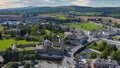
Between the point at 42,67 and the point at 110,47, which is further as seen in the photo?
the point at 110,47

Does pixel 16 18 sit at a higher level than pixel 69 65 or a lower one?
lower

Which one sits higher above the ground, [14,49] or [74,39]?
[14,49]

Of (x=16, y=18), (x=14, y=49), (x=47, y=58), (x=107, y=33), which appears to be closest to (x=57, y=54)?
(x=47, y=58)

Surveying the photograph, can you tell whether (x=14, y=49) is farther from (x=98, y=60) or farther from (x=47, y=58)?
(x=98, y=60)

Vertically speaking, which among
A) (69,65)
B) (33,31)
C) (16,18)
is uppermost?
(69,65)

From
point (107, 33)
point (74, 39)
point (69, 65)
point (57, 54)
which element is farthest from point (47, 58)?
point (107, 33)

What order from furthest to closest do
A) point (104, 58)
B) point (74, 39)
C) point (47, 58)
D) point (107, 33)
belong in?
point (107, 33)
point (74, 39)
point (47, 58)
point (104, 58)

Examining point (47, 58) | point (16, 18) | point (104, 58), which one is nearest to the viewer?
point (104, 58)

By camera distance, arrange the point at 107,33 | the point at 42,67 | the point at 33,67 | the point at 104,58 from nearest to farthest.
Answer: the point at 33,67 → the point at 42,67 → the point at 104,58 → the point at 107,33

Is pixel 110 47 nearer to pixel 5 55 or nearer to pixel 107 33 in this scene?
pixel 5 55
